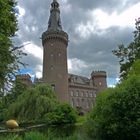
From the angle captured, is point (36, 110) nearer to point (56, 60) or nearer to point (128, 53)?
point (128, 53)

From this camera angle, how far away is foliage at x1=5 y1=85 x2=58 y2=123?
37.5 meters

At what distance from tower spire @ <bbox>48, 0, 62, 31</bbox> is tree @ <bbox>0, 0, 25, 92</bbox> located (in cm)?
5443

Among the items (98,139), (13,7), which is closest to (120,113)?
(98,139)

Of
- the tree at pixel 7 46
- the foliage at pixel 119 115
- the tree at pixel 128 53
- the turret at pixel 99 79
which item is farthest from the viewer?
the turret at pixel 99 79

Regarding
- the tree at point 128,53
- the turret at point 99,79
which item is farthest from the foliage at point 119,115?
the turret at point 99,79

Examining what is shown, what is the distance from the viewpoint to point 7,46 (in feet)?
37.2

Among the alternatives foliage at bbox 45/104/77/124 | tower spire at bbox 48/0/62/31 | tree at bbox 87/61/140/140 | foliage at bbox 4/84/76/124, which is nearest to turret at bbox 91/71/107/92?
tower spire at bbox 48/0/62/31

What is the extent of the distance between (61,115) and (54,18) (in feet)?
111

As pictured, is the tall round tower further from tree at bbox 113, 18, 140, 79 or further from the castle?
tree at bbox 113, 18, 140, 79

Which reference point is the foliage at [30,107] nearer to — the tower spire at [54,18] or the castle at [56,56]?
the castle at [56,56]

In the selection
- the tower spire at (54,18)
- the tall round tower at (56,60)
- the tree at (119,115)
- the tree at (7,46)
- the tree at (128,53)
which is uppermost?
the tower spire at (54,18)

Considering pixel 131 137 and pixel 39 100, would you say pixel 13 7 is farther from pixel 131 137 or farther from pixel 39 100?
pixel 39 100

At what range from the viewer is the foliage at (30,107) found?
123 feet

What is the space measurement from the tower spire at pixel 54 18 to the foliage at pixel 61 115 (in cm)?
2963
